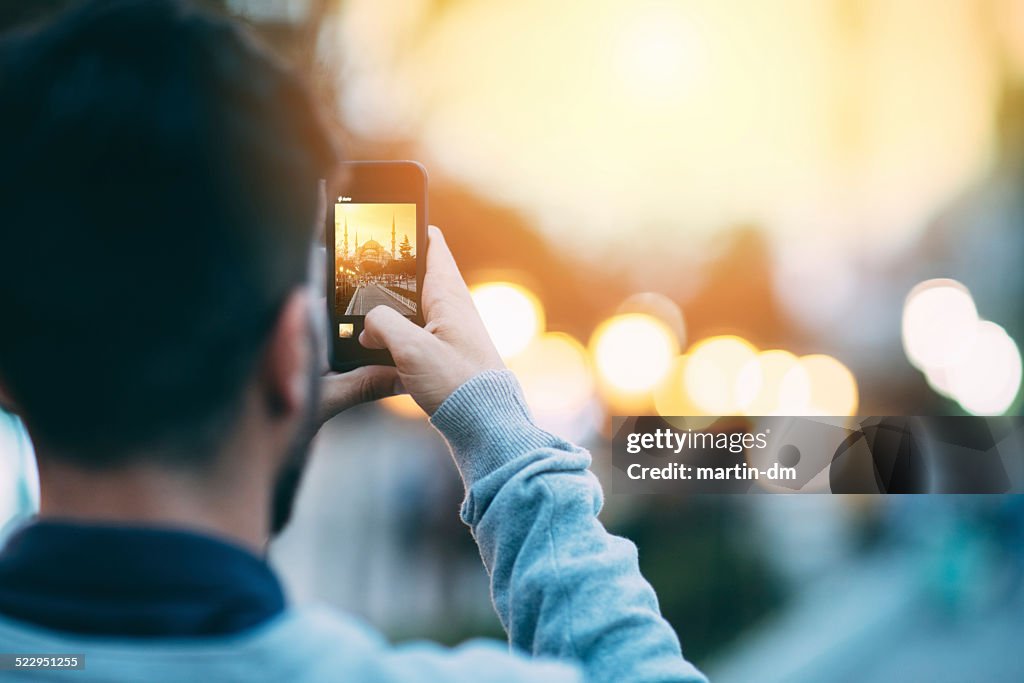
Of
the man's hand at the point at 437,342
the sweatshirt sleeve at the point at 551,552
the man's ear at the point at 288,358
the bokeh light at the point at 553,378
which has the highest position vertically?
the man's ear at the point at 288,358

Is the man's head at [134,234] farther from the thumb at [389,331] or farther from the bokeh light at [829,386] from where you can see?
Result: the bokeh light at [829,386]

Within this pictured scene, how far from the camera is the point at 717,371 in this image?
6.19ft

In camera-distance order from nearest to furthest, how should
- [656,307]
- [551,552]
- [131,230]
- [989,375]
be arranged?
[131,230] < [551,552] < [989,375] < [656,307]

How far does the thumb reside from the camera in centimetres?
83

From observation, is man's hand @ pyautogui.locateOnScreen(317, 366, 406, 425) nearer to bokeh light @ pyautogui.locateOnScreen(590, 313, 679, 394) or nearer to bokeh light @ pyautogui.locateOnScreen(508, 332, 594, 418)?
bokeh light @ pyautogui.locateOnScreen(508, 332, 594, 418)

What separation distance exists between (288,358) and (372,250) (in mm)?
552

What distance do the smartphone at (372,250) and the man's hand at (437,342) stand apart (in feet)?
0.16

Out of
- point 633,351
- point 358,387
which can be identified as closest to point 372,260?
point 358,387

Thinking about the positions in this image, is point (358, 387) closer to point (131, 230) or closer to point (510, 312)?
point (131, 230)

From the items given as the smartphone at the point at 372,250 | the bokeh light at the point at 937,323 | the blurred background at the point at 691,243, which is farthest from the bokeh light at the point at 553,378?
the smartphone at the point at 372,250

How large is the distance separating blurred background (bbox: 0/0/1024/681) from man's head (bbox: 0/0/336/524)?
1204mm

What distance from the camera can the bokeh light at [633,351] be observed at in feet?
6.41

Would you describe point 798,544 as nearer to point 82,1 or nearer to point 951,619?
point 951,619

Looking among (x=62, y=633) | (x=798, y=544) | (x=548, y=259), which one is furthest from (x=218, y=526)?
(x=798, y=544)
